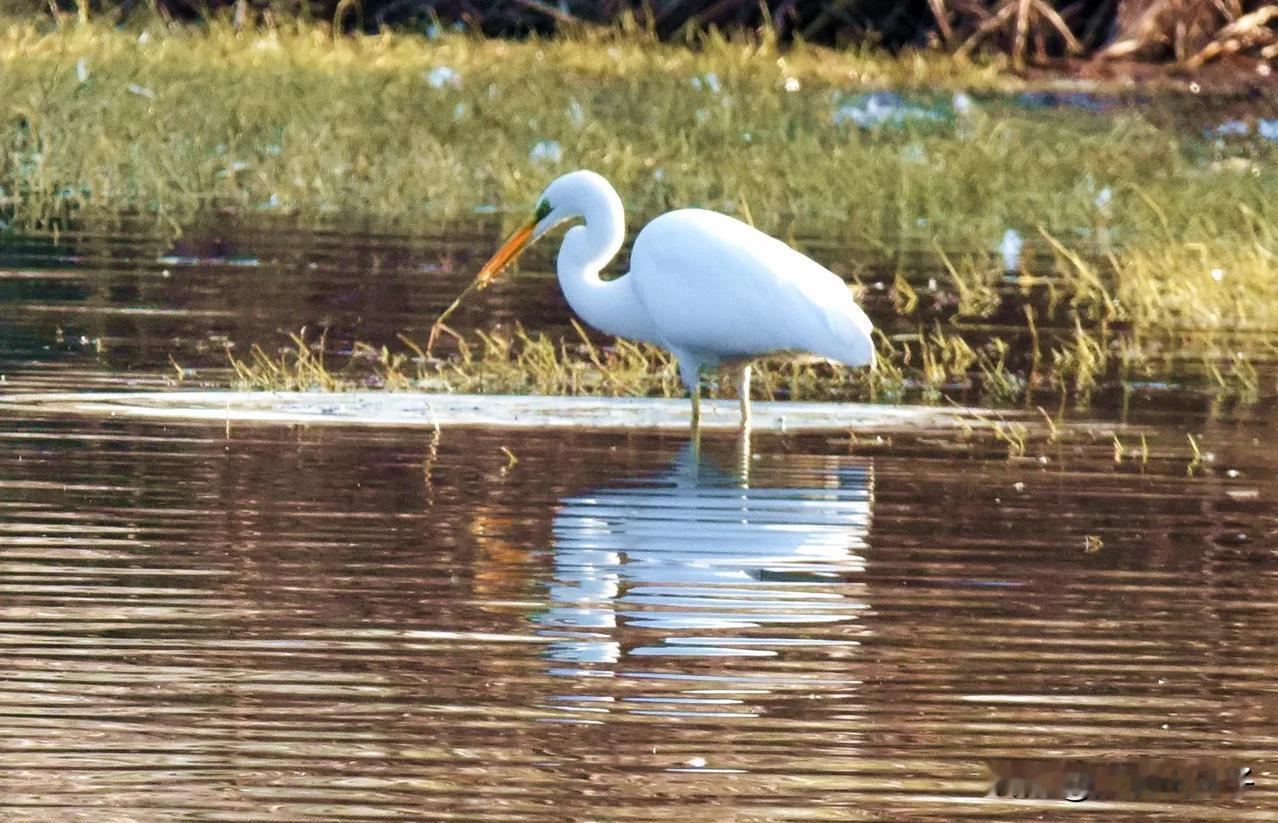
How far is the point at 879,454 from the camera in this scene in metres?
8.89

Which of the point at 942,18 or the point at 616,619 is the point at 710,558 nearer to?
the point at 616,619

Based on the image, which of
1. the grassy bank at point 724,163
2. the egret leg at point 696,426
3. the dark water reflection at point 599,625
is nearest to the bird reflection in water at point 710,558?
the dark water reflection at point 599,625

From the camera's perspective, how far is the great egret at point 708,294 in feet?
30.3

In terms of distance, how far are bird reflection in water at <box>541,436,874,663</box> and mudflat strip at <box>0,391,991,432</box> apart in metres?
0.76

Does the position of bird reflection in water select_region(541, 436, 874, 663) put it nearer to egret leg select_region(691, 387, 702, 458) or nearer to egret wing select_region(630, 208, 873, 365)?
egret leg select_region(691, 387, 702, 458)

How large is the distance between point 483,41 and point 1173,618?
61.1ft

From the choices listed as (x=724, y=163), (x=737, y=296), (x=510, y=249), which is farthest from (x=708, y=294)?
(x=724, y=163)

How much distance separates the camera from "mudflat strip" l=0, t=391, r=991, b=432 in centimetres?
914

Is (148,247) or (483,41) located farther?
(483,41)

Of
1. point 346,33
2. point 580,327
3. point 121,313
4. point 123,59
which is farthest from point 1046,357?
point 346,33

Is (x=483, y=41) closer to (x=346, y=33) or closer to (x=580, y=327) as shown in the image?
(x=346, y=33)

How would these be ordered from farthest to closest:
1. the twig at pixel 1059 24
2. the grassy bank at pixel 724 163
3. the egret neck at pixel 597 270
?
the twig at pixel 1059 24
the grassy bank at pixel 724 163
the egret neck at pixel 597 270

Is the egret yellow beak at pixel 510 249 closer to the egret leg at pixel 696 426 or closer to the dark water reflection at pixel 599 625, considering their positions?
the egret leg at pixel 696 426

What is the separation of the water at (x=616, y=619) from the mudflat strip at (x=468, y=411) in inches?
9.2
